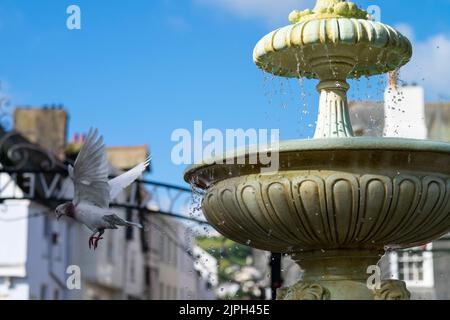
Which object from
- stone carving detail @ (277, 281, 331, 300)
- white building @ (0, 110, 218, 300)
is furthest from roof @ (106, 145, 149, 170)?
stone carving detail @ (277, 281, 331, 300)

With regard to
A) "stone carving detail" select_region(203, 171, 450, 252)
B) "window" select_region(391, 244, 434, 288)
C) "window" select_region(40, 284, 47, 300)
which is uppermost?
"window" select_region(391, 244, 434, 288)

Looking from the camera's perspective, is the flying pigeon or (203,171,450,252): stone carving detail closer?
(203,171,450,252): stone carving detail

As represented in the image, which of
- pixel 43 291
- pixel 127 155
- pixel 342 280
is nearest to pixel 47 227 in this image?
pixel 43 291

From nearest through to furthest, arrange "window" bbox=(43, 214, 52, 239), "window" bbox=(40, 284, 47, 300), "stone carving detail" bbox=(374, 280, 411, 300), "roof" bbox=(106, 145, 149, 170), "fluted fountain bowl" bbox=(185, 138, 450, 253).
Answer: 1. "fluted fountain bowl" bbox=(185, 138, 450, 253)
2. "stone carving detail" bbox=(374, 280, 411, 300)
3. "window" bbox=(40, 284, 47, 300)
4. "window" bbox=(43, 214, 52, 239)
5. "roof" bbox=(106, 145, 149, 170)

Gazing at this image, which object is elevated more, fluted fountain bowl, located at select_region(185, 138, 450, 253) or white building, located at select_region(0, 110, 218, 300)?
white building, located at select_region(0, 110, 218, 300)

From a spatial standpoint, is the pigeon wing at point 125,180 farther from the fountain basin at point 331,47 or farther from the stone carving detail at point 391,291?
the stone carving detail at point 391,291

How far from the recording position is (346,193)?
7.68 metres

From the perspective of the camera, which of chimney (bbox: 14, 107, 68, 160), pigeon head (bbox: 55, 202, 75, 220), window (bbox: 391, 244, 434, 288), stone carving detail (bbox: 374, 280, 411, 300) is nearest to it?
stone carving detail (bbox: 374, 280, 411, 300)

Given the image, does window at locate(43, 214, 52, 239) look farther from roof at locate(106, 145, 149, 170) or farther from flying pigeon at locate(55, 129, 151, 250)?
flying pigeon at locate(55, 129, 151, 250)

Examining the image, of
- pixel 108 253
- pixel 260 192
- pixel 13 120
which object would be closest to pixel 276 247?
pixel 260 192

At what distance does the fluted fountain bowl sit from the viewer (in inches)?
303
